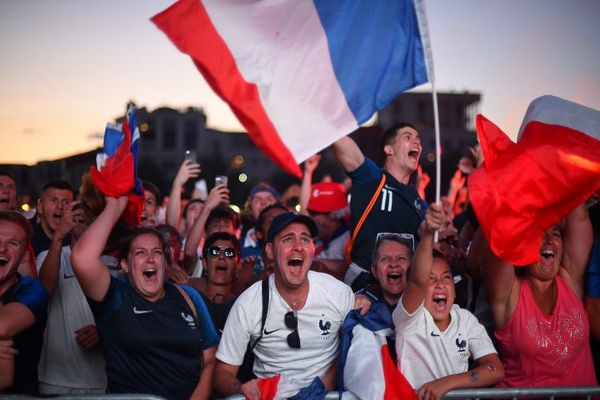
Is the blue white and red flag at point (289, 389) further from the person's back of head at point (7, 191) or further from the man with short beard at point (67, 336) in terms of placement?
the person's back of head at point (7, 191)

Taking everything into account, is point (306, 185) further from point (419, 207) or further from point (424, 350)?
point (424, 350)

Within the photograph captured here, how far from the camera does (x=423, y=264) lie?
4.36 m

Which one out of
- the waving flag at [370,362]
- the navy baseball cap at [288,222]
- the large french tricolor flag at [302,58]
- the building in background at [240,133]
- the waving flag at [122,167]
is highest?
the building in background at [240,133]

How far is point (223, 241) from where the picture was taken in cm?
622

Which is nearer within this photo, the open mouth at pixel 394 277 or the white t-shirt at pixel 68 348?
the open mouth at pixel 394 277

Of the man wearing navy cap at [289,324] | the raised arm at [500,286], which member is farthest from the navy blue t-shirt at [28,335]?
the raised arm at [500,286]

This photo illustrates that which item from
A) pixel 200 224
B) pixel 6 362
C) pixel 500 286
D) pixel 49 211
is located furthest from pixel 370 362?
pixel 49 211

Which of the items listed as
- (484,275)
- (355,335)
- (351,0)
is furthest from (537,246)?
(351,0)

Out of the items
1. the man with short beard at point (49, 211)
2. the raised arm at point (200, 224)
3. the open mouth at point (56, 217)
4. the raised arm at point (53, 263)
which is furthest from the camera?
the raised arm at point (200, 224)

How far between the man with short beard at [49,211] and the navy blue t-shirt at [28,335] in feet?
5.12

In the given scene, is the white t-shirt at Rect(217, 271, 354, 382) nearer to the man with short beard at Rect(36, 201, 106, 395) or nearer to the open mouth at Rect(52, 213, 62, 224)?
the man with short beard at Rect(36, 201, 106, 395)

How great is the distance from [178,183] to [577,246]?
13.7ft

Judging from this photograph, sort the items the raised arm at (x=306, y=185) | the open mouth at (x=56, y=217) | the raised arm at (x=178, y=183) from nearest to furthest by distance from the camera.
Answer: the open mouth at (x=56, y=217) < the raised arm at (x=178, y=183) < the raised arm at (x=306, y=185)

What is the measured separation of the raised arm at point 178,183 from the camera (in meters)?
7.60
